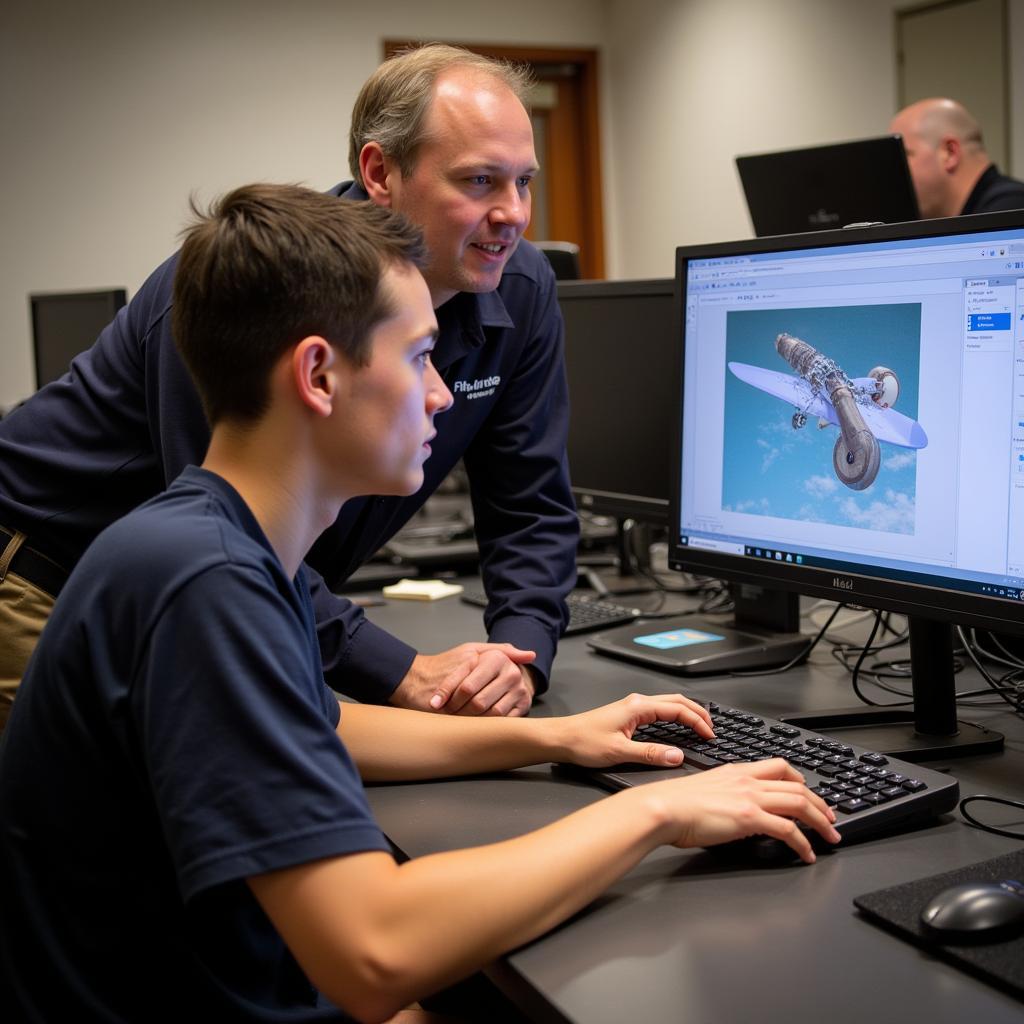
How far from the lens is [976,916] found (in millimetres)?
795

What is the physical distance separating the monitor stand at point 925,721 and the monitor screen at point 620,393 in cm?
63

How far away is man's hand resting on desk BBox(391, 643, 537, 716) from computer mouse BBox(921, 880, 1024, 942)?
0.62m

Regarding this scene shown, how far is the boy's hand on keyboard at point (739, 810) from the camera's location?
94 centimetres

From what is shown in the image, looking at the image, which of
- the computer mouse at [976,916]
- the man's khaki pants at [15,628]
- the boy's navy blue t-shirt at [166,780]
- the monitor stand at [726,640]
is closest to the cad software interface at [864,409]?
the monitor stand at [726,640]

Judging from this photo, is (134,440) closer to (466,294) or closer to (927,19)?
(466,294)

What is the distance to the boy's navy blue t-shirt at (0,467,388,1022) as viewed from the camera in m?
0.79

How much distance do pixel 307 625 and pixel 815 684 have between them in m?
0.73

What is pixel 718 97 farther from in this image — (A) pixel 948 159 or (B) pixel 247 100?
(B) pixel 247 100

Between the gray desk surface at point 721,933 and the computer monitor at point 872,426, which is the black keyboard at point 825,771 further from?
the computer monitor at point 872,426

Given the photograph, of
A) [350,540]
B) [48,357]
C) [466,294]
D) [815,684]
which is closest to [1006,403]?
[815,684]

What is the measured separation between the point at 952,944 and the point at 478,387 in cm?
106

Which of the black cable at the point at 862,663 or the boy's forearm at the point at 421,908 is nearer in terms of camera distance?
the boy's forearm at the point at 421,908

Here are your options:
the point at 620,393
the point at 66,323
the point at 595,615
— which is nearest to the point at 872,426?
the point at 595,615

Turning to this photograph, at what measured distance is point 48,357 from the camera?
3.54 metres
